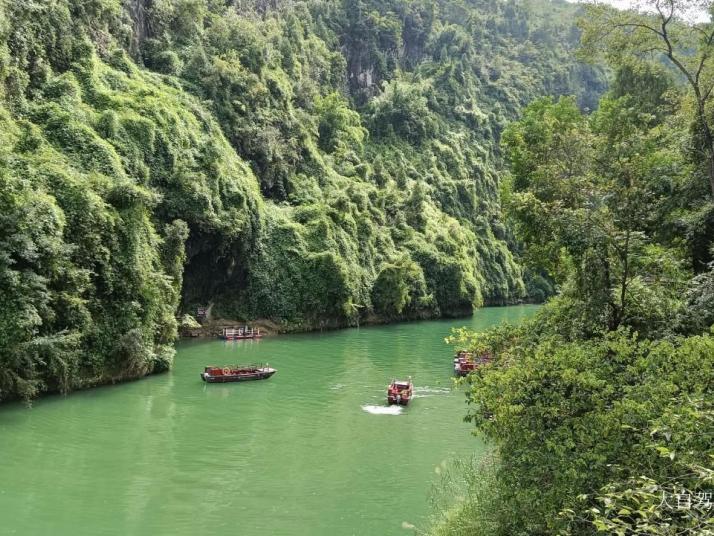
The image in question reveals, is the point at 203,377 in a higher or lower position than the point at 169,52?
lower

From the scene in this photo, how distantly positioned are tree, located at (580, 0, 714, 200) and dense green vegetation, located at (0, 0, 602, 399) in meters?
13.0

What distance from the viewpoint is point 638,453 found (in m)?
7.29

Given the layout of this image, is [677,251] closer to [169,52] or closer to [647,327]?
[647,327]

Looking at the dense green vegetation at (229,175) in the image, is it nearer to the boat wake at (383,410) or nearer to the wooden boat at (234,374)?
the wooden boat at (234,374)

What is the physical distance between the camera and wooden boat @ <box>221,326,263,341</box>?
1594 inches

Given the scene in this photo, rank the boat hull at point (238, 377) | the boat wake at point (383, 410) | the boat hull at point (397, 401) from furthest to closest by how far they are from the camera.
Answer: the boat hull at point (238, 377)
the boat hull at point (397, 401)
the boat wake at point (383, 410)

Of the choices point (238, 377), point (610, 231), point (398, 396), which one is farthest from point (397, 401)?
point (610, 231)

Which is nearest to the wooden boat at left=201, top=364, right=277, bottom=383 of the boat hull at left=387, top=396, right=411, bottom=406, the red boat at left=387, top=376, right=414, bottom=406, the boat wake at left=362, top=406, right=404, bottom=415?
the boat wake at left=362, top=406, right=404, bottom=415

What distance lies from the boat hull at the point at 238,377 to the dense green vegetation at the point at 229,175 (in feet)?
9.19

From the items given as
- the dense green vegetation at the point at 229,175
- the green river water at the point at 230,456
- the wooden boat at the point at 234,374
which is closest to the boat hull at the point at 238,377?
the wooden boat at the point at 234,374

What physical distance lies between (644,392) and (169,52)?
48184 mm

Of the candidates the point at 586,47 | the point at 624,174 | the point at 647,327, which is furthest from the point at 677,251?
the point at 586,47

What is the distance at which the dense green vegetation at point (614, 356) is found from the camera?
20.8 ft

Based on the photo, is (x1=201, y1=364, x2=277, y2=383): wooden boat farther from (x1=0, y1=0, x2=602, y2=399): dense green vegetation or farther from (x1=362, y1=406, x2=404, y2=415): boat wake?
(x1=362, y1=406, x2=404, y2=415): boat wake
